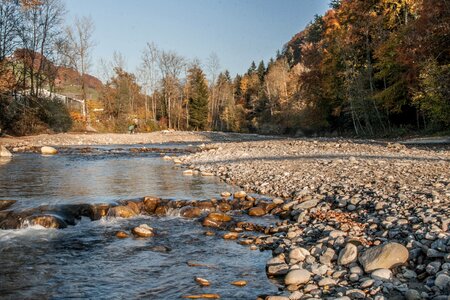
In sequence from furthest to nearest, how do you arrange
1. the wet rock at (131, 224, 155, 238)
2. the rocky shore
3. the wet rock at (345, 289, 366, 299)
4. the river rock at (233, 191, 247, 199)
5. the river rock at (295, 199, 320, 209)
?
the river rock at (233, 191, 247, 199) → the river rock at (295, 199, 320, 209) → the wet rock at (131, 224, 155, 238) → the rocky shore → the wet rock at (345, 289, 366, 299)

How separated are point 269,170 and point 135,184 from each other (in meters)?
3.92

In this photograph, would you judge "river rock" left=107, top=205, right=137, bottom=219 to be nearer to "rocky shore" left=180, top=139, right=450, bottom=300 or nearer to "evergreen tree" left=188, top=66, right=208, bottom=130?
"rocky shore" left=180, top=139, right=450, bottom=300

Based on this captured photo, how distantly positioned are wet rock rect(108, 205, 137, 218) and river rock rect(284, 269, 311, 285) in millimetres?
4171

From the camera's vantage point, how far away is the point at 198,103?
189ft

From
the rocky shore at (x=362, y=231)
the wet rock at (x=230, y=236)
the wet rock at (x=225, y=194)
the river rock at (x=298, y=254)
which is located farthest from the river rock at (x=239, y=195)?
the river rock at (x=298, y=254)

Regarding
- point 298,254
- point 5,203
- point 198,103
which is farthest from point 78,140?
point 198,103

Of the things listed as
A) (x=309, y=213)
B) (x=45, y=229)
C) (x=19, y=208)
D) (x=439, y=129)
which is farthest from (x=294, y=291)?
(x=439, y=129)

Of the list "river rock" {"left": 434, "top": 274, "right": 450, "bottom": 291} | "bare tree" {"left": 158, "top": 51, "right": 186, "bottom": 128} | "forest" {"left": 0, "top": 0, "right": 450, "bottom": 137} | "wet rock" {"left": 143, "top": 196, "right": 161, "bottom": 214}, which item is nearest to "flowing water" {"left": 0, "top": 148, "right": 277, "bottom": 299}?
"wet rock" {"left": 143, "top": 196, "right": 161, "bottom": 214}

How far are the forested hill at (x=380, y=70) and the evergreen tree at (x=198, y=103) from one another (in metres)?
17.0

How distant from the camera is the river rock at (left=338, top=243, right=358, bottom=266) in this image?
16.3 feet

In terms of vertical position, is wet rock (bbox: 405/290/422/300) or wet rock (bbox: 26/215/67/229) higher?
wet rock (bbox: 26/215/67/229)

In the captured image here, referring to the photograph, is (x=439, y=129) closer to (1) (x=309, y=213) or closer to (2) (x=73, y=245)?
(1) (x=309, y=213)

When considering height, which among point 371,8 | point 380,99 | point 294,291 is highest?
point 371,8

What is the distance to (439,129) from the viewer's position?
23.3 metres
